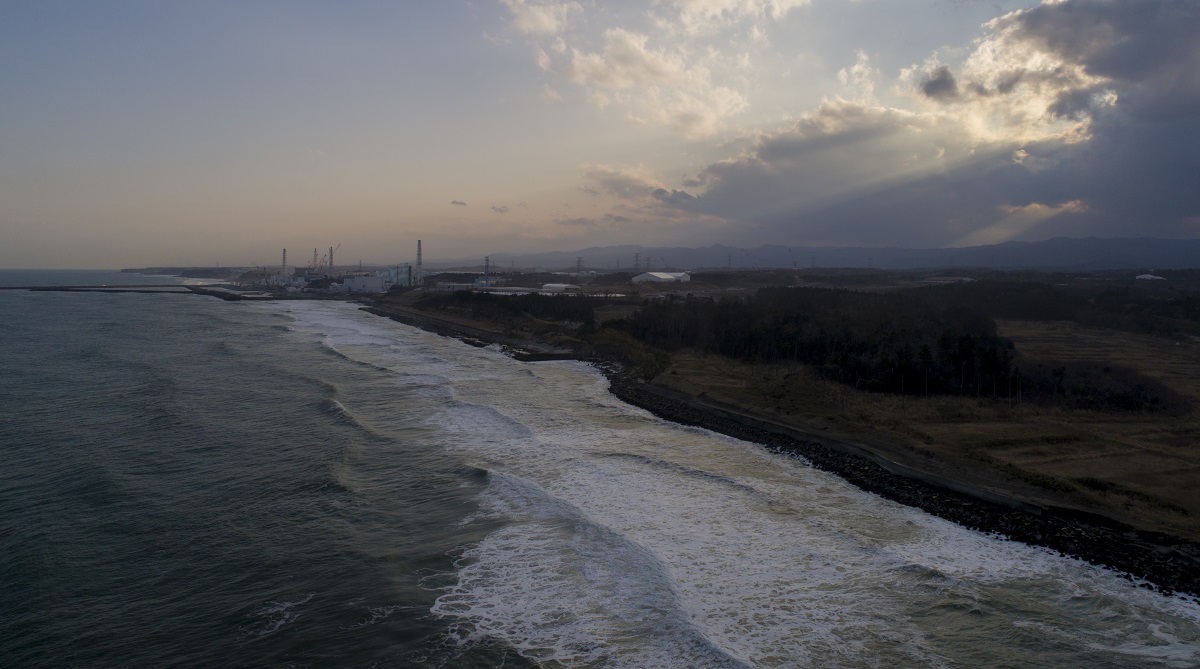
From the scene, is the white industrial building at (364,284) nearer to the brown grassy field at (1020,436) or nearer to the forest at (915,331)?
the forest at (915,331)

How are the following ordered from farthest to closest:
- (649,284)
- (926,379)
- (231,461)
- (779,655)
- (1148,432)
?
(649,284) < (926,379) < (1148,432) < (231,461) < (779,655)

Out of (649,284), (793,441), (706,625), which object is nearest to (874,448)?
(793,441)

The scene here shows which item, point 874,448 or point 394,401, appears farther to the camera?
point 394,401

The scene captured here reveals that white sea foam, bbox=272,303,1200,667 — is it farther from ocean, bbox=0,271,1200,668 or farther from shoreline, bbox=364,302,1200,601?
shoreline, bbox=364,302,1200,601

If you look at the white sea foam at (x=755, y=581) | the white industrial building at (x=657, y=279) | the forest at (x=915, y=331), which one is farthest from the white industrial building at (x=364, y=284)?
the white sea foam at (x=755, y=581)

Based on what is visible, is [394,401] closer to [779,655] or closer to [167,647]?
[167,647]

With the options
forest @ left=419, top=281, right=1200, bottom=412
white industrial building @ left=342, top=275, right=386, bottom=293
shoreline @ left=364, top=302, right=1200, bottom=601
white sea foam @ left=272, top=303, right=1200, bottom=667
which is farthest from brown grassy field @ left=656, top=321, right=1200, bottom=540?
white industrial building @ left=342, top=275, right=386, bottom=293

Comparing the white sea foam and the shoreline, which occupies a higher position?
the shoreline
